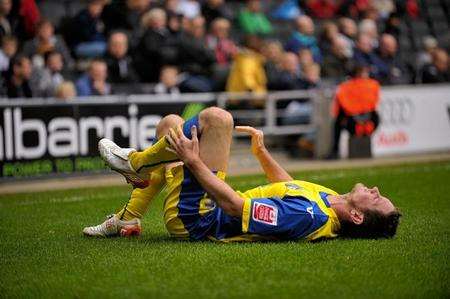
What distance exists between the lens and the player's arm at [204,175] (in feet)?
22.2

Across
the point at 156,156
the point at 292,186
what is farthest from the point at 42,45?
the point at 292,186

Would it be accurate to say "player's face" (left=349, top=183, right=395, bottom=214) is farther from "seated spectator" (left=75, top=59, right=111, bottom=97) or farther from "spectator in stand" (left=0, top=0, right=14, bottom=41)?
"spectator in stand" (left=0, top=0, right=14, bottom=41)

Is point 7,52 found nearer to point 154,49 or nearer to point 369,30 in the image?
point 154,49

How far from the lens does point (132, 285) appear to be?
601 centimetres

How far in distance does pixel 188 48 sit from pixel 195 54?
0.17 meters

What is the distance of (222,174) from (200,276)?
1062mm

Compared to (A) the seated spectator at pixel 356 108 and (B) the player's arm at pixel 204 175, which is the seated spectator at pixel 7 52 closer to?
(A) the seated spectator at pixel 356 108

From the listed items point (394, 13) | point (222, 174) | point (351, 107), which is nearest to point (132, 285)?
point (222, 174)

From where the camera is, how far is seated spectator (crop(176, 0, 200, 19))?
59.1ft

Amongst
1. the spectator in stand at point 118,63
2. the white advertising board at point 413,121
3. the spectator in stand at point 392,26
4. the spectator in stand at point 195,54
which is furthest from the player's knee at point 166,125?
the spectator in stand at point 392,26

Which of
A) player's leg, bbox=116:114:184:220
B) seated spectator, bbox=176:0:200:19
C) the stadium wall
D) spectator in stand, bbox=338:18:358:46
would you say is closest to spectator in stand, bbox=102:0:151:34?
seated spectator, bbox=176:0:200:19

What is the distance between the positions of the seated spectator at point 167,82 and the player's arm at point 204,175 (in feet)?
27.6

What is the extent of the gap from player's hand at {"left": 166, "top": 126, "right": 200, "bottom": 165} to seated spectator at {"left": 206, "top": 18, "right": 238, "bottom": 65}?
10714 mm

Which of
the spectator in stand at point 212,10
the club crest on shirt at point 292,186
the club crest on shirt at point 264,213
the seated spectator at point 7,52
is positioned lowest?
the club crest on shirt at point 264,213
